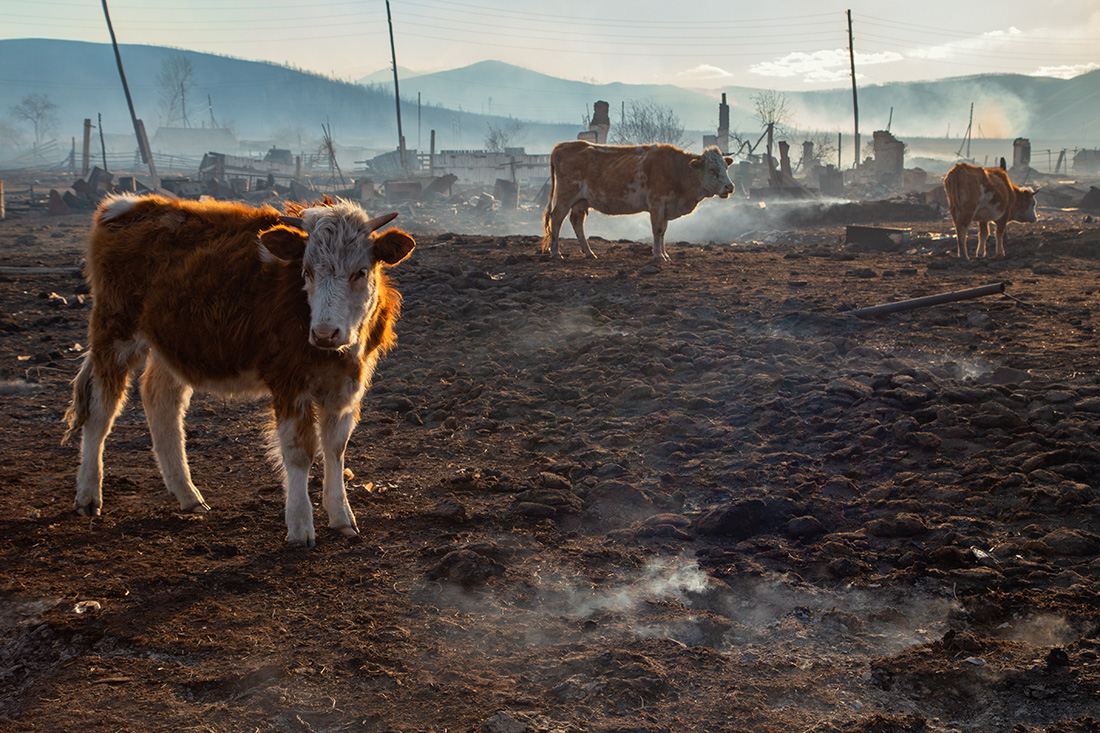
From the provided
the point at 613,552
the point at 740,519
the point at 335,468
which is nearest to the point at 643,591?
the point at 613,552

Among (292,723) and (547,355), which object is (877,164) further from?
(292,723)

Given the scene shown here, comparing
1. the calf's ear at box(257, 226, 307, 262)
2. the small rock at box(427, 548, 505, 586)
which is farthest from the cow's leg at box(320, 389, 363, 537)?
the calf's ear at box(257, 226, 307, 262)

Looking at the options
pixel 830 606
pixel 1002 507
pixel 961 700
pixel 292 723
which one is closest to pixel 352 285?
pixel 292 723

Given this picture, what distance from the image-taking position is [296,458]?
12.9ft

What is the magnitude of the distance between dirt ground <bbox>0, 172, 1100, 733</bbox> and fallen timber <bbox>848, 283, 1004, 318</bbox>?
0.24 m

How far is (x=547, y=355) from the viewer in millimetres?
7402

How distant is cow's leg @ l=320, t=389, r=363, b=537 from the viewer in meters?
4.07

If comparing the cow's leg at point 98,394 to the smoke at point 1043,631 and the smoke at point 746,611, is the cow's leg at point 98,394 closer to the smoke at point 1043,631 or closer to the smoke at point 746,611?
the smoke at point 746,611

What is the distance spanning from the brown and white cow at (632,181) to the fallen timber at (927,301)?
5.73 m

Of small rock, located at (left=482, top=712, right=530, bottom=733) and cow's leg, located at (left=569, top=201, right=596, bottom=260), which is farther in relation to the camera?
cow's leg, located at (left=569, top=201, right=596, bottom=260)

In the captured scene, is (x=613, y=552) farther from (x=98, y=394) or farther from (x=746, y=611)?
(x=98, y=394)

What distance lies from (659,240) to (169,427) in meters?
9.91

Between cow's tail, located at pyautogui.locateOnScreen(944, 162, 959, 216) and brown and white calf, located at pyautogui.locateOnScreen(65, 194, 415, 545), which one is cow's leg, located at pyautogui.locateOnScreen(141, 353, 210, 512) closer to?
brown and white calf, located at pyautogui.locateOnScreen(65, 194, 415, 545)

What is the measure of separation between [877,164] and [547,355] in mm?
37242
